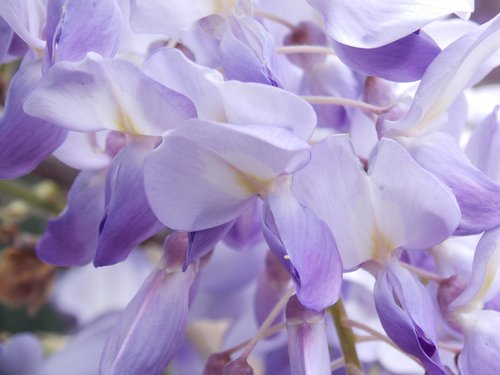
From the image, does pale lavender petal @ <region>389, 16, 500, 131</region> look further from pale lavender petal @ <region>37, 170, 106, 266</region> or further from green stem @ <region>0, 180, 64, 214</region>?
green stem @ <region>0, 180, 64, 214</region>

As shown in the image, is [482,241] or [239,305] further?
[239,305]

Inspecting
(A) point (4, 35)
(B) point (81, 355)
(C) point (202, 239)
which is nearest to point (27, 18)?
(A) point (4, 35)

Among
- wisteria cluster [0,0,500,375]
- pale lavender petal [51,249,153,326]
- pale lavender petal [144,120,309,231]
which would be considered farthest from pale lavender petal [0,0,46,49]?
pale lavender petal [51,249,153,326]

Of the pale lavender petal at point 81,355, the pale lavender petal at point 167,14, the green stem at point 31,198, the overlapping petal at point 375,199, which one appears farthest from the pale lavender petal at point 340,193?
the green stem at point 31,198

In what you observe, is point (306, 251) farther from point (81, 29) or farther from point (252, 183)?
point (81, 29)

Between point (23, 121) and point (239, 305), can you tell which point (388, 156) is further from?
point (239, 305)

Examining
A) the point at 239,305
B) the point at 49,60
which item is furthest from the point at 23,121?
the point at 239,305
